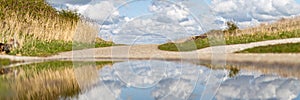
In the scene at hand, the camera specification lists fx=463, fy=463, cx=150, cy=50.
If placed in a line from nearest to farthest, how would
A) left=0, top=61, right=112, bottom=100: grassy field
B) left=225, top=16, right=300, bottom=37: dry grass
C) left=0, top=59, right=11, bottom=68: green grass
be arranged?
1. left=0, top=61, right=112, bottom=100: grassy field
2. left=0, top=59, right=11, bottom=68: green grass
3. left=225, top=16, right=300, bottom=37: dry grass

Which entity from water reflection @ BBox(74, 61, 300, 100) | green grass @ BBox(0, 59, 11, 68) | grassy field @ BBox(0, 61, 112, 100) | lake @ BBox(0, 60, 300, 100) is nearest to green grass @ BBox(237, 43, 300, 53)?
lake @ BBox(0, 60, 300, 100)

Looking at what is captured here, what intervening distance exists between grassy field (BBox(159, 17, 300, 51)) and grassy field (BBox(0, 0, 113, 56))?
687cm

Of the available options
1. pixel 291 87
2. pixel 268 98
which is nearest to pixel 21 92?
pixel 268 98

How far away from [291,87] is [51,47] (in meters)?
23.6

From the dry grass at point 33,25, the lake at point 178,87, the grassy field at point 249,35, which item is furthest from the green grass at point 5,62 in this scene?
the grassy field at point 249,35

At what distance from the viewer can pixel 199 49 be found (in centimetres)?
3145

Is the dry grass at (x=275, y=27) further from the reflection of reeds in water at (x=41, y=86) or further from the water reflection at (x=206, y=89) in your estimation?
the reflection of reeds in water at (x=41, y=86)

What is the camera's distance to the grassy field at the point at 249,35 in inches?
1316

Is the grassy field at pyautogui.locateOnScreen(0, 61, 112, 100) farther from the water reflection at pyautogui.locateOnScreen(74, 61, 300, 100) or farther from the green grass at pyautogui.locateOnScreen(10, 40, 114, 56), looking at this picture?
the green grass at pyautogui.locateOnScreen(10, 40, 114, 56)

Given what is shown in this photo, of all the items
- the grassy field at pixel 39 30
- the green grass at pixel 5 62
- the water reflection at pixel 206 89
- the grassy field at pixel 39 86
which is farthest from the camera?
the grassy field at pixel 39 30

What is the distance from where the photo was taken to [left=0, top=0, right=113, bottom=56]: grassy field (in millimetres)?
32281

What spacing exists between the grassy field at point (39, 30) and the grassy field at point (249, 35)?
6.87 m

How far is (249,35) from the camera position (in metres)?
37.2

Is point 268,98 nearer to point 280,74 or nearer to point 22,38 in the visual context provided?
point 280,74
